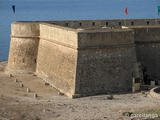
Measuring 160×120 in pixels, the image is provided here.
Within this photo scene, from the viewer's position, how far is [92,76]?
24703 millimetres

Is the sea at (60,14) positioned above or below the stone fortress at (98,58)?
above

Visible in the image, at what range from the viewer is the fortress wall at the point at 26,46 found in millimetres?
31750

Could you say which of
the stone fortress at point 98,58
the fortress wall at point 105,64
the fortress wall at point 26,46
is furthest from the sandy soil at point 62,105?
the fortress wall at point 26,46

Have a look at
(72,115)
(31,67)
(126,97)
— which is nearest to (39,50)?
(31,67)

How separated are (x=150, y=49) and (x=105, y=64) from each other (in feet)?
14.7

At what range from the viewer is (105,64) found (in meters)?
25.1

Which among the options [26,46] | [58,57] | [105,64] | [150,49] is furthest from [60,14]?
[105,64]

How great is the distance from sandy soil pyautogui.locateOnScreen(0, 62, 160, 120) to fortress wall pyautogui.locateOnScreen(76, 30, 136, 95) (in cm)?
81

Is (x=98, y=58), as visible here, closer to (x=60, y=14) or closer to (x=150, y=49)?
(x=150, y=49)

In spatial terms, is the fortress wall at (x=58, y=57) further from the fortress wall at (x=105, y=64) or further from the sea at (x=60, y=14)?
the sea at (x=60, y=14)

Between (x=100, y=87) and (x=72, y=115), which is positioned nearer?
(x=72, y=115)

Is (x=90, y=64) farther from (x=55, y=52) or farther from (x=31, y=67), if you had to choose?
(x=31, y=67)

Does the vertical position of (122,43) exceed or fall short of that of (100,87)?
it exceeds it

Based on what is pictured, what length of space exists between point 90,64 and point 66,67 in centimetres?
165
